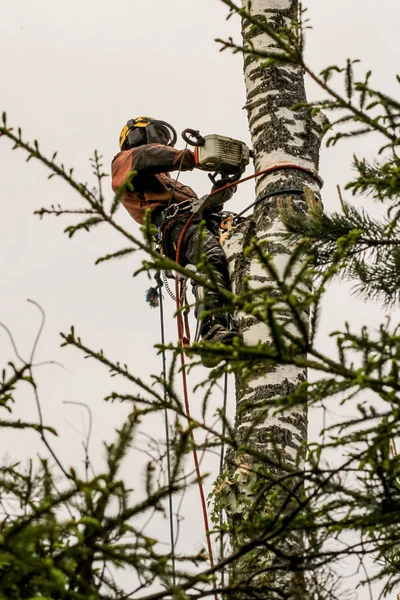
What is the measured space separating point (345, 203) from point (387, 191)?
1.15ft

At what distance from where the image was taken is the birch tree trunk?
4.58m

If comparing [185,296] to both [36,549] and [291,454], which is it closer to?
[291,454]

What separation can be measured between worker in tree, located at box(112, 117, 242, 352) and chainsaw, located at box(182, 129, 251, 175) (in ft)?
0.33

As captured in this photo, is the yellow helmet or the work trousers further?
the yellow helmet

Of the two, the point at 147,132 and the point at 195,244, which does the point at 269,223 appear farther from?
the point at 147,132

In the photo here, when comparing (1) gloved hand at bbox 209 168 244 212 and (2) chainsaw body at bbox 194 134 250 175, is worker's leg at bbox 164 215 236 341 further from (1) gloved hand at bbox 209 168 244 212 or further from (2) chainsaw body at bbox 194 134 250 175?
(2) chainsaw body at bbox 194 134 250 175

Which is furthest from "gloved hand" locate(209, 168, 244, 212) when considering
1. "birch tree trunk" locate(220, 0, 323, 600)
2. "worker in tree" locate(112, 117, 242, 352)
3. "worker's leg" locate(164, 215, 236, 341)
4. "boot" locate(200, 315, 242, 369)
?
"boot" locate(200, 315, 242, 369)

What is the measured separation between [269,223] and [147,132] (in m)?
2.24

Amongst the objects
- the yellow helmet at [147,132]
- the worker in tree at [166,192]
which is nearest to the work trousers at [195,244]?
the worker in tree at [166,192]

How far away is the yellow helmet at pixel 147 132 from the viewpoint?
710cm

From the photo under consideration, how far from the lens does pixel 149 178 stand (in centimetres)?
675

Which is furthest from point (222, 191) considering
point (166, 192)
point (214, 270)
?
point (214, 270)

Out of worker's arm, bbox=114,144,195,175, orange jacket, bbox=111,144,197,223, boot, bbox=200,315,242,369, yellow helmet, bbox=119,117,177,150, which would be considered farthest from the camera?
yellow helmet, bbox=119,117,177,150

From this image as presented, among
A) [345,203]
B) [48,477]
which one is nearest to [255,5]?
[345,203]
